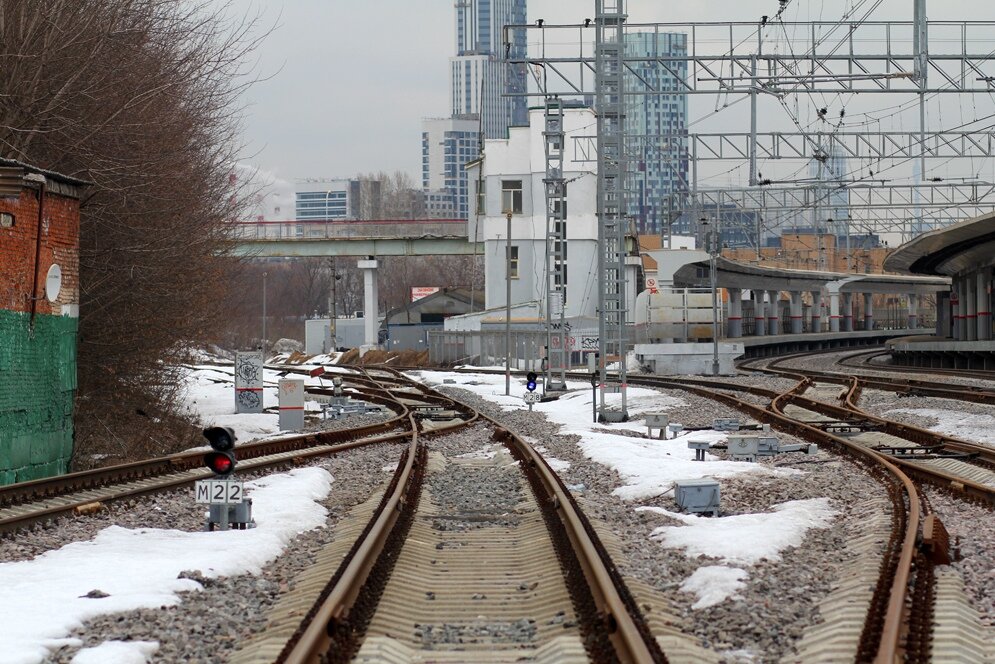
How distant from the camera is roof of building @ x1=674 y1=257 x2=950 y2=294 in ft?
255

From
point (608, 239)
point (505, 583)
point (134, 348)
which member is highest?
point (608, 239)

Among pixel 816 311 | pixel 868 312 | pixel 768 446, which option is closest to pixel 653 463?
pixel 768 446

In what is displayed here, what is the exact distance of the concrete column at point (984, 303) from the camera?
57.7 meters

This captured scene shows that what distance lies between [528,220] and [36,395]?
193 ft

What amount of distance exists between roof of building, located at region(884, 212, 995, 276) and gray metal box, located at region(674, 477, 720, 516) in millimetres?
31743

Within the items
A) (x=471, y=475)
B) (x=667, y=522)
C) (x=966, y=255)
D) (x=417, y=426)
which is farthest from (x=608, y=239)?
(x=966, y=255)

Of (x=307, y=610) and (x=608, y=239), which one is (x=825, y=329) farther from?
(x=307, y=610)

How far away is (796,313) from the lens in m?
97.6

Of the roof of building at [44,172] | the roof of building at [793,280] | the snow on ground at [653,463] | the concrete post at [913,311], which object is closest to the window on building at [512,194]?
the roof of building at [793,280]

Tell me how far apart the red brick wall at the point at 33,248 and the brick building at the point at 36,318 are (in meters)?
0.01

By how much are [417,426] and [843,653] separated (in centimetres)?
1852

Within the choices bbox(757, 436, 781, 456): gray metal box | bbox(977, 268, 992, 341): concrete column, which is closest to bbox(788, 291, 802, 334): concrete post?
bbox(977, 268, 992, 341): concrete column

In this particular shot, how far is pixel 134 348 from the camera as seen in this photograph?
85.8ft

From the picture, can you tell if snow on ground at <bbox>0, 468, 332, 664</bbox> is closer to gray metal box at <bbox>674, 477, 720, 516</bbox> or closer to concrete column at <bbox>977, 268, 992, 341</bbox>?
gray metal box at <bbox>674, 477, 720, 516</bbox>
